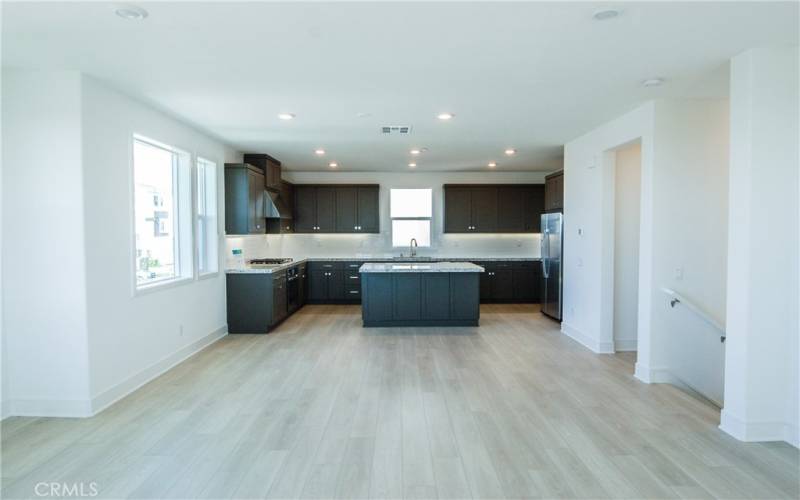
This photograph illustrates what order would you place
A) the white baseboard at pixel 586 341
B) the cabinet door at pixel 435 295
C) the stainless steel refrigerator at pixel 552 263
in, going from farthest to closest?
1. the stainless steel refrigerator at pixel 552 263
2. the cabinet door at pixel 435 295
3. the white baseboard at pixel 586 341

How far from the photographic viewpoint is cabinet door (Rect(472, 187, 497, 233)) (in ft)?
28.5

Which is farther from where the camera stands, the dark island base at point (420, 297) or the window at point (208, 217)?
the dark island base at point (420, 297)

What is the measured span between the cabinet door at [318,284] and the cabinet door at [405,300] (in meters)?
2.45

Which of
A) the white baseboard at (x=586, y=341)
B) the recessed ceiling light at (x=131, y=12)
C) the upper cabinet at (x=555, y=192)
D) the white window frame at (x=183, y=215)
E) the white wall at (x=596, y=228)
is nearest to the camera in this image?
the recessed ceiling light at (x=131, y=12)

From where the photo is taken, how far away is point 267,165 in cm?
684

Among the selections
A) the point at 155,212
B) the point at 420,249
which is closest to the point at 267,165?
the point at 155,212

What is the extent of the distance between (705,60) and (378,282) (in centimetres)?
454

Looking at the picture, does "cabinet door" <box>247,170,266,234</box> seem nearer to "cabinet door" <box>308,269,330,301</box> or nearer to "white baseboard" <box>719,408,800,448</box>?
"cabinet door" <box>308,269,330,301</box>

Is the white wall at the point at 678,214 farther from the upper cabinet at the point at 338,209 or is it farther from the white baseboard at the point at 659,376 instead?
the upper cabinet at the point at 338,209

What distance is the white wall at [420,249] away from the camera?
8.85 m

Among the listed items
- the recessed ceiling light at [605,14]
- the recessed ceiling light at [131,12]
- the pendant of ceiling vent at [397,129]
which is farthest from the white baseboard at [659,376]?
the recessed ceiling light at [131,12]

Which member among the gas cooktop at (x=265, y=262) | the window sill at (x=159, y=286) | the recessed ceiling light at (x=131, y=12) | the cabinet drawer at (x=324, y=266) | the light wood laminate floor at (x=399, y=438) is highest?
the recessed ceiling light at (x=131, y=12)

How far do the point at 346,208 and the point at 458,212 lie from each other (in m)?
2.28

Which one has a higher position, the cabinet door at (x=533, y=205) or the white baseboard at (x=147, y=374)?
the cabinet door at (x=533, y=205)
